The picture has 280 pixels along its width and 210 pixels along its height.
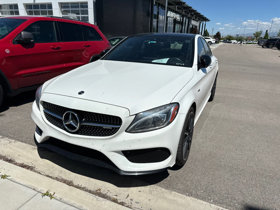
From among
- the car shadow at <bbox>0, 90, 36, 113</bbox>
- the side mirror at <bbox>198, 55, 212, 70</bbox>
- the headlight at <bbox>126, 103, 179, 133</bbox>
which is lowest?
the car shadow at <bbox>0, 90, 36, 113</bbox>

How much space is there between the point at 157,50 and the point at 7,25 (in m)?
3.08

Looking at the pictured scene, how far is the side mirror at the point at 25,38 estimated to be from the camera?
380 centimetres

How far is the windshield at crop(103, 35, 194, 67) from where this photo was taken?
10.1ft

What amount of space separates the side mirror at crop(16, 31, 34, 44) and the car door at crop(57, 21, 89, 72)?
33.4 inches

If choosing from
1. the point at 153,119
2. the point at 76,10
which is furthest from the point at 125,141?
the point at 76,10

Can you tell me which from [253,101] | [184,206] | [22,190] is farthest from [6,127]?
[253,101]

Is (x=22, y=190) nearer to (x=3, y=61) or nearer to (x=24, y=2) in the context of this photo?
(x=3, y=61)

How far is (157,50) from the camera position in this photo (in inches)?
131

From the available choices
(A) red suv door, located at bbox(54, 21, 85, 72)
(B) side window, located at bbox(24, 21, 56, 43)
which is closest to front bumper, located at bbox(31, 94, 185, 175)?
(B) side window, located at bbox(24, 21, 56, 43)

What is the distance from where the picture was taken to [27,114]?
3877 millimetres

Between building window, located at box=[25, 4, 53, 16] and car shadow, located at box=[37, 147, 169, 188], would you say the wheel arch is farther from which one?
building window, located at box=[25, 4, 53, 16]

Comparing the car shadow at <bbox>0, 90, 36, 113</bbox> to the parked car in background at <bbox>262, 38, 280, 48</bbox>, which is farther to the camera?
the parked car in background at <bbox>262, 38, 280, 48</bbox>

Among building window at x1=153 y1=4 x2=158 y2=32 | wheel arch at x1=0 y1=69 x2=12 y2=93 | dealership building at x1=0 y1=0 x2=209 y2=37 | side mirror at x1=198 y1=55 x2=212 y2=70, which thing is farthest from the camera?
building window at x1=153 y1=4 x2=158 y2=32

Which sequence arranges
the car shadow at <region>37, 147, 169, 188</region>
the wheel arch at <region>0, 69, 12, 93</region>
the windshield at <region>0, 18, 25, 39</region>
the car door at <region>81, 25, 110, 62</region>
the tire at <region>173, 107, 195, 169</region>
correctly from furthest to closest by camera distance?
the car door at <region>81, 25, 110, 62</region>
the windshield at <region>0, 18, 25, 39</region>
the wheel arch at <region>0, 69, 12, 93</region>
the car shadow at <region>37, 147, 169, 188</region>
the tire at <region>173, 107, 195, 169</region>
